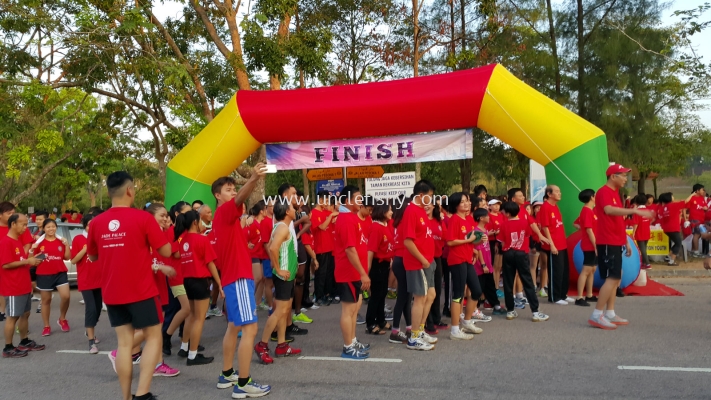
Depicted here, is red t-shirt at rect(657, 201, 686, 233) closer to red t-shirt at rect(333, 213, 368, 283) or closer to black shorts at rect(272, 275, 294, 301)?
red t-shirt at rect(333, 213, 368, 283)

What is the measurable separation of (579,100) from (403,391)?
17569 mm

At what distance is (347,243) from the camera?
227 inches

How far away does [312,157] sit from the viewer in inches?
434

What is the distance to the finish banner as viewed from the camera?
34.1ft

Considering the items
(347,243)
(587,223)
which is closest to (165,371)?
(347,243)

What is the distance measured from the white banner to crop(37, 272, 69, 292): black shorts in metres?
6.63

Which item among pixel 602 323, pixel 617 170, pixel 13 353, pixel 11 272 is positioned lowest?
pixel 13 353

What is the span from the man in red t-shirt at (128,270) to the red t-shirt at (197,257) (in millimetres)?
1638

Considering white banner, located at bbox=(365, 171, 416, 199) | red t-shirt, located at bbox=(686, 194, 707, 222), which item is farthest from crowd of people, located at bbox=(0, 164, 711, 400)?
red t-shirt, located at bbox=(686, 194, 707, 222)

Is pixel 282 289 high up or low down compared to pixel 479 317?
up

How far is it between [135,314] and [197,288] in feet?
5.73

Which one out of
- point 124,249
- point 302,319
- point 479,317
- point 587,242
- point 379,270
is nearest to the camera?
point 124,249

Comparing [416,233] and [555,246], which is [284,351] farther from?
[555,246]

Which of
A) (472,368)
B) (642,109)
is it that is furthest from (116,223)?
(642,109)
